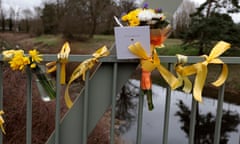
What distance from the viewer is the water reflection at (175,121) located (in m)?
3.84

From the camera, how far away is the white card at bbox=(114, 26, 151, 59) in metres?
0.97

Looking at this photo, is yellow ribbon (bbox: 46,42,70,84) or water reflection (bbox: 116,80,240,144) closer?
yellow ribbon (bbox: 46,42,70,84)

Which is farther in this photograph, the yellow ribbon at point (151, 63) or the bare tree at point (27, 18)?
the bare tree at point (27, 18)

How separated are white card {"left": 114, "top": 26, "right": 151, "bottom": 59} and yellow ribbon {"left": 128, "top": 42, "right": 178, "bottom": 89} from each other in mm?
20

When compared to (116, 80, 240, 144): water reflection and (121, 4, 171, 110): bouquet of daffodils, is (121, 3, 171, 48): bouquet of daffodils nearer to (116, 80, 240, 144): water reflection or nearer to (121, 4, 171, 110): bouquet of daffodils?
(121, 4, 171, 110): bouquet of daffodils

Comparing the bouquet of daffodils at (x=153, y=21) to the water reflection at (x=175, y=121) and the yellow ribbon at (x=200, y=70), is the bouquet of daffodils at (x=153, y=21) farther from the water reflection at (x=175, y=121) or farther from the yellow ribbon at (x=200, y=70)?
the water reflection at (x=175, y=121)

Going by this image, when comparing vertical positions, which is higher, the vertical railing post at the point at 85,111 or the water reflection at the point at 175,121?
the vertical railing post at the point at 85,111

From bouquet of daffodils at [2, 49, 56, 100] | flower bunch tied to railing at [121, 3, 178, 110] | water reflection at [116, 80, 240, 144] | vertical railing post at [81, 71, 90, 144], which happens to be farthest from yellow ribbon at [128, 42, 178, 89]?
water reflection at [116, 80, 240, 144]

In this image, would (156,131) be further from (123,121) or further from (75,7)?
(75,7)

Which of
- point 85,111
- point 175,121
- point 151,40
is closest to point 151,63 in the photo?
point 151,40

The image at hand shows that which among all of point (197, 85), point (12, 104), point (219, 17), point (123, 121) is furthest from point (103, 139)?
point (219, 17)

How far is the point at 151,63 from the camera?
1.00 metres

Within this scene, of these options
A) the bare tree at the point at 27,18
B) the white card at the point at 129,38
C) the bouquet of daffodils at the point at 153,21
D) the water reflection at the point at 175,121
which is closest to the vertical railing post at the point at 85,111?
the white card at the point at 129,38

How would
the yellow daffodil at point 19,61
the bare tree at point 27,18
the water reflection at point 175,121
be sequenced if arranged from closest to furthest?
the yellow daffodil at point 19,61, the water reflection at point 175,121, the bare tree at point 27,18
